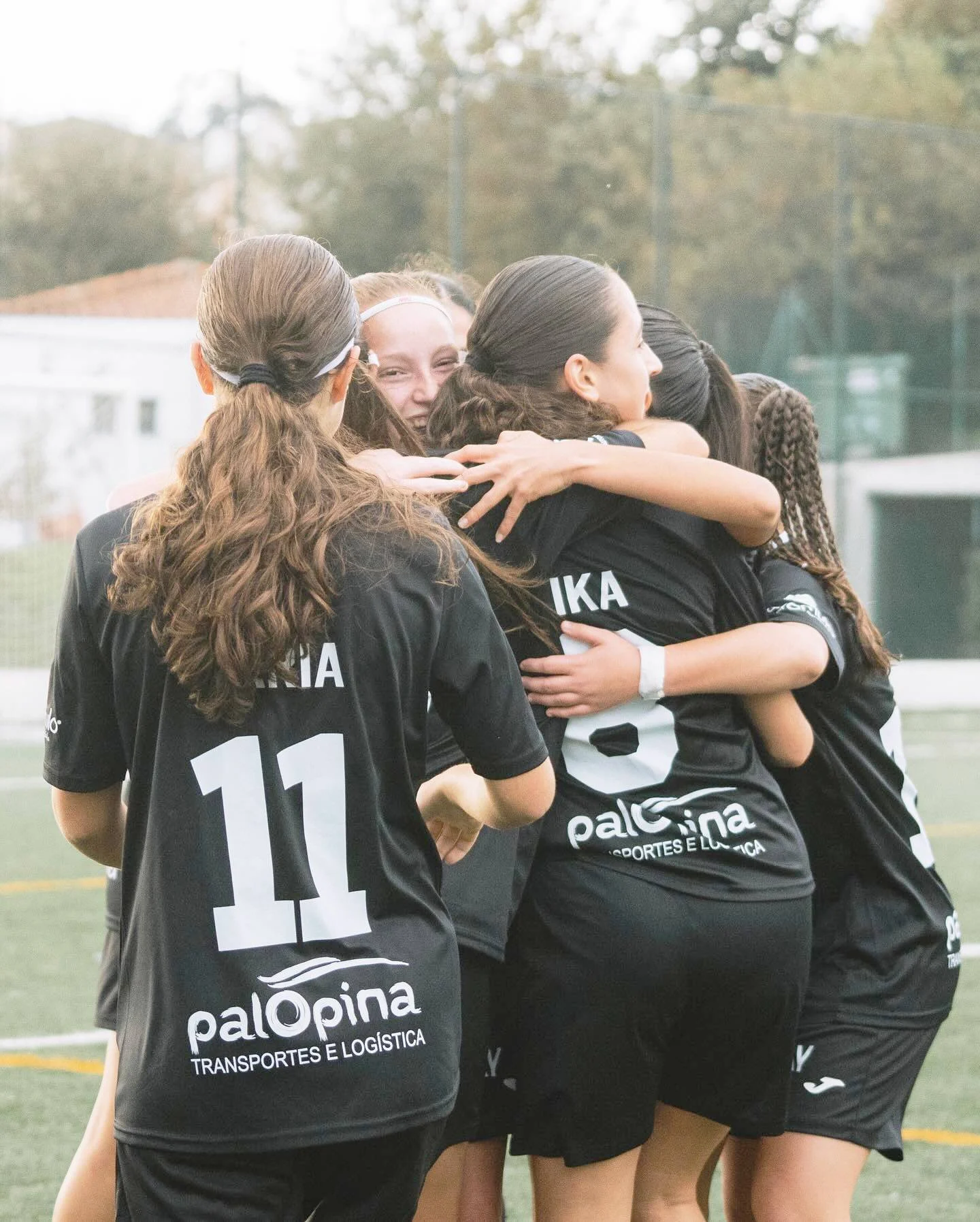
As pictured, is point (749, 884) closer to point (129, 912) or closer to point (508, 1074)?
point (508, 1074)

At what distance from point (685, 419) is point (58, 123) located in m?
29.7

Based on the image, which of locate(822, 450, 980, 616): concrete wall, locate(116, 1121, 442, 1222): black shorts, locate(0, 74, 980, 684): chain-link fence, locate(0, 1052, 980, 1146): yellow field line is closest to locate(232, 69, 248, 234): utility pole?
locate(0, 74, 980, 684): chain-link fence

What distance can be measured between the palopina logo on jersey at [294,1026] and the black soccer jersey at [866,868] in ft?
3.89

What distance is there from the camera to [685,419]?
2777 millimetres

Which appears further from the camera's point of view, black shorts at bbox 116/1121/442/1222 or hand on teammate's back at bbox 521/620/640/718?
hand on teammate's back at bbox 521/620/640/718

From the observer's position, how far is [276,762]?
6.26 feet

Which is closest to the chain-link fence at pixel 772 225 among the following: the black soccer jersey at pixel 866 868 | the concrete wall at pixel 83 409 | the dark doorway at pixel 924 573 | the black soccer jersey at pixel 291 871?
the dark doorway at pixel 924 573

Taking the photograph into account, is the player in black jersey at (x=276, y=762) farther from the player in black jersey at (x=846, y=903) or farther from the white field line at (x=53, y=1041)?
the white field line at (x=53, y=1041)

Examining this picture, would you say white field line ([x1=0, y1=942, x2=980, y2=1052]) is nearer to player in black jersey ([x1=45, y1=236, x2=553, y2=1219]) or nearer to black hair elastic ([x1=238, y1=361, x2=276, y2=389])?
player in black jersey ([x1=45, y1=236, x2=553, y2=1219])

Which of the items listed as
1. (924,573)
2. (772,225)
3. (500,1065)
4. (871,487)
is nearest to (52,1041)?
(500,1065)

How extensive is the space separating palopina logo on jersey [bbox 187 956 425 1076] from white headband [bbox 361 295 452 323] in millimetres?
1536

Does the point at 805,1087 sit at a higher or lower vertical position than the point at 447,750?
lower

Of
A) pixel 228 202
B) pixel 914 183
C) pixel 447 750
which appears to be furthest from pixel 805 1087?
pixel 228 202

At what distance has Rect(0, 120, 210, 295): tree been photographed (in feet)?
97.2
